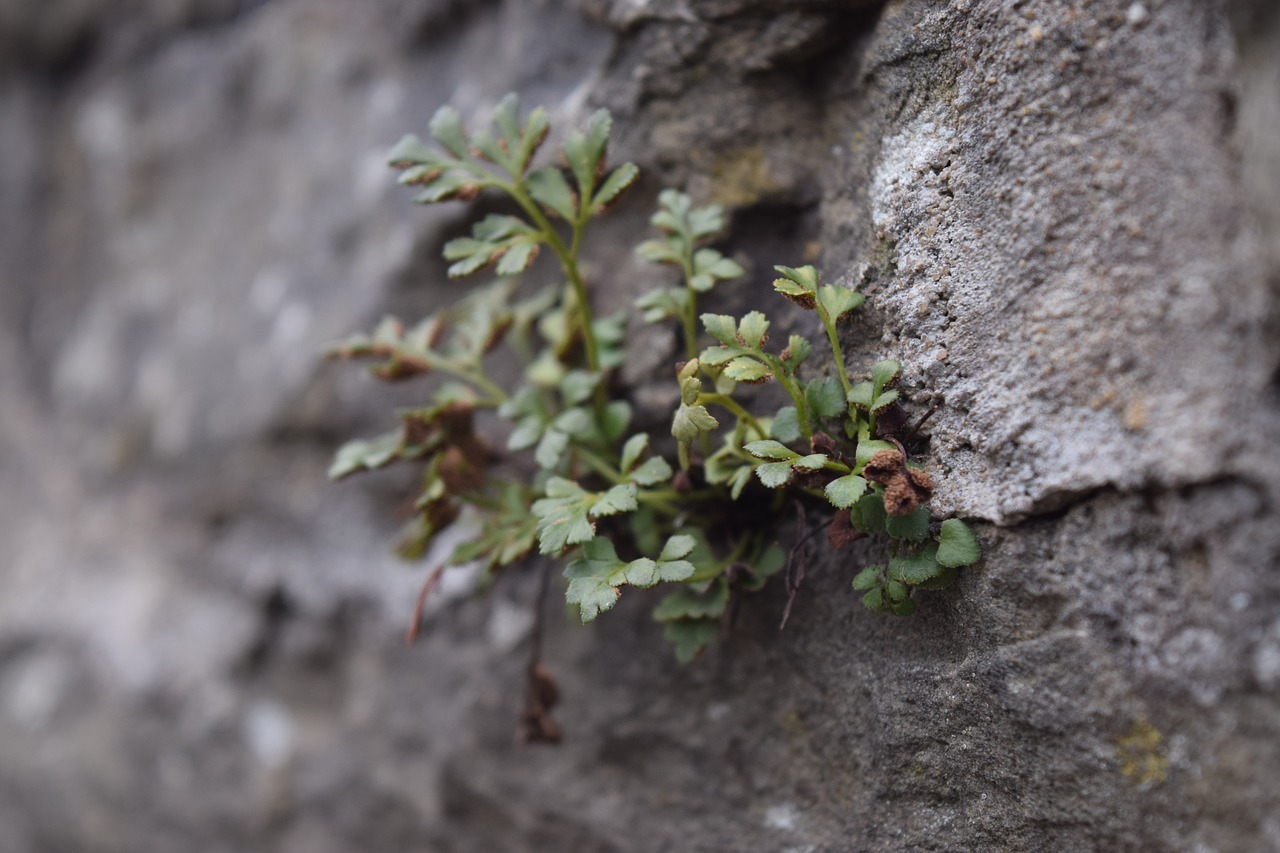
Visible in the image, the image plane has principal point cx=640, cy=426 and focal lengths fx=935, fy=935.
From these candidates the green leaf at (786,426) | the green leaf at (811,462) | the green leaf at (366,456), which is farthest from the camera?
the green leaf at (366,456)

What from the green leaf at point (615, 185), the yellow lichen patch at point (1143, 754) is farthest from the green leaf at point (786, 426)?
the yellow lichen patch at point (1143, 754)

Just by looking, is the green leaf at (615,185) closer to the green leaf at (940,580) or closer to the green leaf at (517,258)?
the green leaf at (517,258)

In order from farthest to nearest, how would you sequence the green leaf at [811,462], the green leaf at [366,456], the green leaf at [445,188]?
the green leaf at [366,456] < the green leaf at [445,188] < the green leaf at [811,462]

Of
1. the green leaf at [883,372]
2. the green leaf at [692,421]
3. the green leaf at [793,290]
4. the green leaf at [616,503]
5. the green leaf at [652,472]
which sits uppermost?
the green leaf at [793,290]

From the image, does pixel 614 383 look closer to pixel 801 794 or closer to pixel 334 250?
pixel 801 794

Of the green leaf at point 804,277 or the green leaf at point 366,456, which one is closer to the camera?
the green leaf at point 804,277

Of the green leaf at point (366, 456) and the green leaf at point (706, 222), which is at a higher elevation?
the green leaf at point (706, 222)
